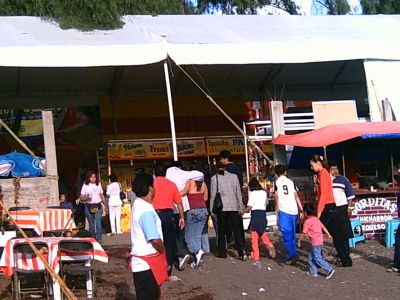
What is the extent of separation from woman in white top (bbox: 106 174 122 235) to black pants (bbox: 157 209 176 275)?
6.04m

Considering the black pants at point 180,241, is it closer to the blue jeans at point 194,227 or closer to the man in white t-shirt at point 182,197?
the man in white t-shirt at point 182,197

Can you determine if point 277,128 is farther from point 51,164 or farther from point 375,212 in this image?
point 51,164

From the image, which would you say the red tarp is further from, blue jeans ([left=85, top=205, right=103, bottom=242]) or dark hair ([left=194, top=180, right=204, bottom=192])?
blue jeans ([left=85, top=205, right=103, bottom=242])

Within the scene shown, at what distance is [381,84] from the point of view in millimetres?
15148

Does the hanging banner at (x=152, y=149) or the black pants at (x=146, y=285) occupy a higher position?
the hanging banner at (x=152, y=149)

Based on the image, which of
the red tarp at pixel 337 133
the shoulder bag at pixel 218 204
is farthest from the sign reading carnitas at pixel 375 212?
the shoulder bag at pixel 218 204

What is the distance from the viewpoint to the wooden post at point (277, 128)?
557 inches

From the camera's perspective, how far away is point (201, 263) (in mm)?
10492

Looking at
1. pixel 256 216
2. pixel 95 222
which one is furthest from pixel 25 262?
pixel 95 222

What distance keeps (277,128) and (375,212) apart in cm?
297

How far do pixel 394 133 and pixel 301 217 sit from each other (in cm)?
238

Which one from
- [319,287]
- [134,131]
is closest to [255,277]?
[319,287]

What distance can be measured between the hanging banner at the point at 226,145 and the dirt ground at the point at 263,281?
7863 millimetres

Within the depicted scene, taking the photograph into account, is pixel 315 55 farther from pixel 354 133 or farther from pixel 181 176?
pixel 181 176
